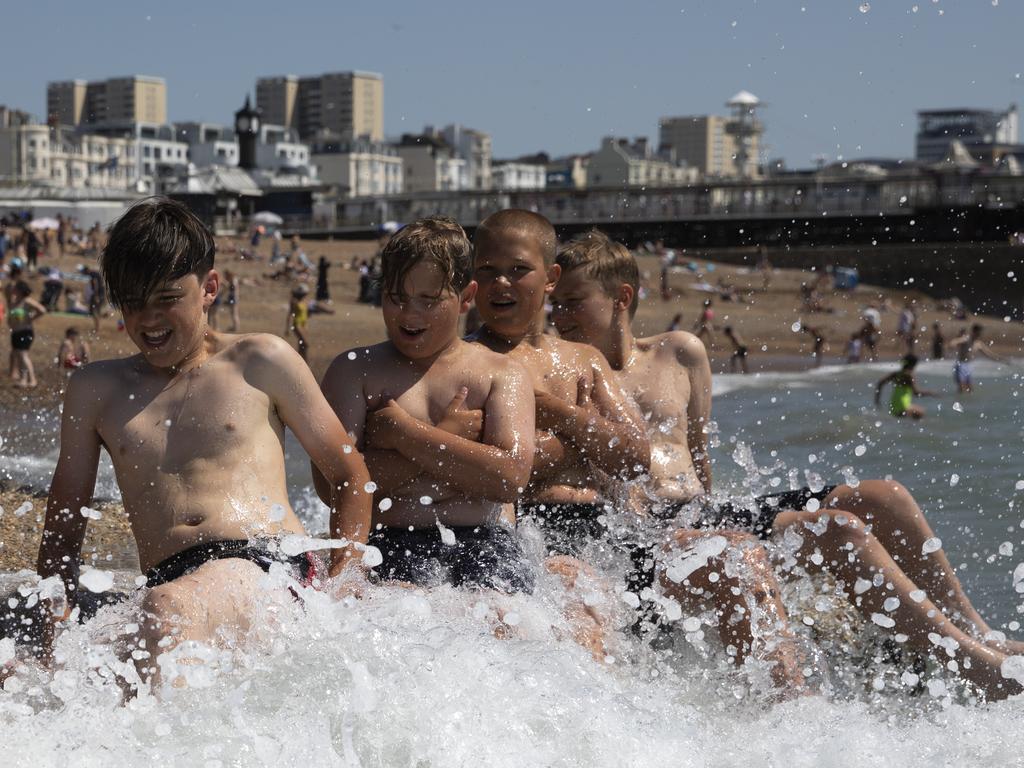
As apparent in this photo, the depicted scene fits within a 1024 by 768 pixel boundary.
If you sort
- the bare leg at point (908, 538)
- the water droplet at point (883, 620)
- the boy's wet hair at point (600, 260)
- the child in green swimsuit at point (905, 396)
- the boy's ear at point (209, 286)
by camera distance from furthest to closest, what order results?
1. the child in green swimsuit at point (905, 396)
2. the boy's wet hair at point (600, 260)
3. the bare leg at point (908, 538)
4. the water droplet at point (883, 620)
5. the boy's ear at point (209, 286)

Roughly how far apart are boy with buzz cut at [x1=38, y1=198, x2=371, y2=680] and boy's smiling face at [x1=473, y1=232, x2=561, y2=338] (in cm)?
99

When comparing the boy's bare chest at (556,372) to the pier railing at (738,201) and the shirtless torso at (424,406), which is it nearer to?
the shirtless torso at (424,406)

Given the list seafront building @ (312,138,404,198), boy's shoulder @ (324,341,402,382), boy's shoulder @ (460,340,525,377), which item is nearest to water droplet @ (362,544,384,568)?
boy's shoulder @ (324,341,402,382)

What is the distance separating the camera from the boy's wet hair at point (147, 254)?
3938mm

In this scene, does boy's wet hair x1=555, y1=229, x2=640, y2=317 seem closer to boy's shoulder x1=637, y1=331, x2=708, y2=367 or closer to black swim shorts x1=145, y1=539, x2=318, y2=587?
boy's shoulder x1=637, y1=331, x2=708, y2=367

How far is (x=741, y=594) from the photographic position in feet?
14.9

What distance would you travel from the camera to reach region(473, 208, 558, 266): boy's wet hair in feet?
16.3

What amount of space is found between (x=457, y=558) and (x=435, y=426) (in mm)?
448

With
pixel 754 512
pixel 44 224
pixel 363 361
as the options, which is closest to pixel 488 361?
pixel 363 361

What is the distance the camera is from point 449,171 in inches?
5472

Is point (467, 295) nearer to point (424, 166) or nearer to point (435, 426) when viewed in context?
point (435, 426)

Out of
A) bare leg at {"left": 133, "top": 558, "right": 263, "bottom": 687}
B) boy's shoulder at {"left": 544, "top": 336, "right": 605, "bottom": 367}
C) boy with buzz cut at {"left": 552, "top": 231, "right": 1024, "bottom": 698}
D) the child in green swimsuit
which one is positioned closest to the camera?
bare leg at {"left": 133, "top": 558, "right": 263, "bottom": 687}

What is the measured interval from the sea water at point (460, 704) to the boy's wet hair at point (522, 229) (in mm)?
1065

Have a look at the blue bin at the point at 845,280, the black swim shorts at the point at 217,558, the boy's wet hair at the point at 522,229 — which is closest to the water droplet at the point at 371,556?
the black swim shorts at the point at 217,558
